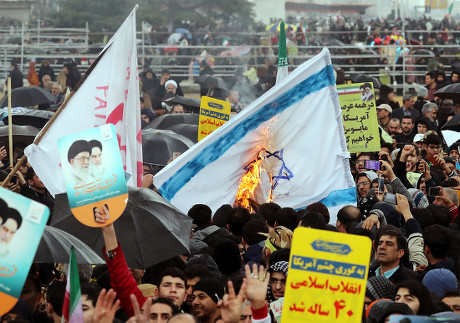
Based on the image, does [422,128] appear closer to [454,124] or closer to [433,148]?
[454,124]

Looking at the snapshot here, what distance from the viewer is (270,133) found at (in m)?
10.0

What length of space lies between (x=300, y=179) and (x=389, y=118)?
6.23 metres

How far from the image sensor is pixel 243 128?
991 centimetres

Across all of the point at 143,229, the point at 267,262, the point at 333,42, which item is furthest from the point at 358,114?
the point at 333,42

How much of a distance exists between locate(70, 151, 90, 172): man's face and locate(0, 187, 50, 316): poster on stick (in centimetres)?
118

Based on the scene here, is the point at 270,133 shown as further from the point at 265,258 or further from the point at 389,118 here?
the point at 389,118

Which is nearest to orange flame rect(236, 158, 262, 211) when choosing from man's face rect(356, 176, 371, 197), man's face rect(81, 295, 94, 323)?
man's face rect(356, 176, 371, 197)

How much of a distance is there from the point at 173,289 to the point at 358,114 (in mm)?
6273

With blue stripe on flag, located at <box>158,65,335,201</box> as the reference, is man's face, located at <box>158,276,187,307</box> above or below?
below

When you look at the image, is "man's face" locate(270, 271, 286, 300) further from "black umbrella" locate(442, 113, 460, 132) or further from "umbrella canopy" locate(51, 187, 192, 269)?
"black umbrella" locate(442, 113, 460, 132)

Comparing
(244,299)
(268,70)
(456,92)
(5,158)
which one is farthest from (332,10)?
(244,299)

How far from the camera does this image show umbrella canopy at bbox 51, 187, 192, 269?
732 cm

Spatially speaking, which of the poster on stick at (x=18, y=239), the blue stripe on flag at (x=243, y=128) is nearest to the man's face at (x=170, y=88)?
the blue stripe on flag at (x=243, y=128)

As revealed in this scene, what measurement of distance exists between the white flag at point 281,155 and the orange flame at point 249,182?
5 cm
